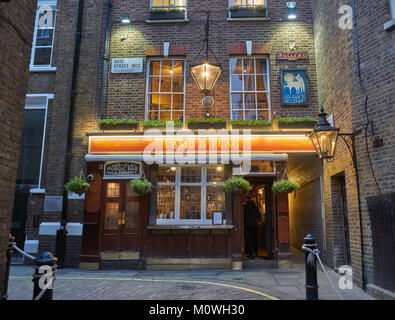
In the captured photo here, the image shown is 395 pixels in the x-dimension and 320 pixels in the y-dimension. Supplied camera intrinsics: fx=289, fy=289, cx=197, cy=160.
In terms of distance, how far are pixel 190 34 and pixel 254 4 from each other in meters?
2.56

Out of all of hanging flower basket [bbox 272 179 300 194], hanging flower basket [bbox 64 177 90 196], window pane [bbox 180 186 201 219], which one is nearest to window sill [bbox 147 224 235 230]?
window pane [bbox 180 186 201 219]

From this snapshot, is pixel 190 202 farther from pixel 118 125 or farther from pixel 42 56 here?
pixel 42 56

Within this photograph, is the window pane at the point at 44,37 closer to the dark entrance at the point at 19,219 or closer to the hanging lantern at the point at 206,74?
the dark entrance at the point at 19,219

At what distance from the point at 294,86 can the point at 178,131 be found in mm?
4091

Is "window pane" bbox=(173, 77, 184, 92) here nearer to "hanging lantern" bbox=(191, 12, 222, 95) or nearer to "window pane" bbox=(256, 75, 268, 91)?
"hanging lantern" bbox=(191, 12, 222, 95)

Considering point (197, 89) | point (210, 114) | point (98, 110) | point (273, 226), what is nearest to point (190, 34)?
point (197, 89)

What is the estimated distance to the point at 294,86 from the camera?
31.2ft

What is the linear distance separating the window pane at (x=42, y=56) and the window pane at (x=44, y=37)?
0.78ft

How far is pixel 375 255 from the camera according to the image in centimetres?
588

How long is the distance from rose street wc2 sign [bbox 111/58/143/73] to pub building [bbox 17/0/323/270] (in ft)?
0.16

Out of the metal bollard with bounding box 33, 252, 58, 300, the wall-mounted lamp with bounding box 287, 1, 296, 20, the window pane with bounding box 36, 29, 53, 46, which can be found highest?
the wall-mounted lamp with bounding box 287, 1, 296, 20

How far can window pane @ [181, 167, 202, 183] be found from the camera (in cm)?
923

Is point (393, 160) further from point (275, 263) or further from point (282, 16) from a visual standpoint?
point (282, 16)

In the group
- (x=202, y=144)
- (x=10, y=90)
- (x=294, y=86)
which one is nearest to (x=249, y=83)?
(x=294, y=86)
